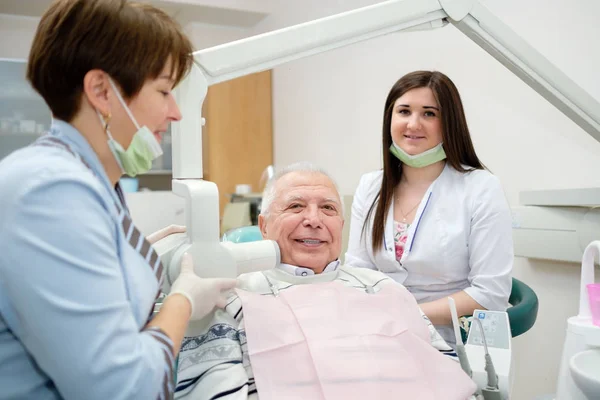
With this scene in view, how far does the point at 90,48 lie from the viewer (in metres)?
0.80

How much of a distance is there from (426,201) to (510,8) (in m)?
1.11

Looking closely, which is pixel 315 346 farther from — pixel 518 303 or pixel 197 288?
pixel 518 303

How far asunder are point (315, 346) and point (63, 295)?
0.64 m

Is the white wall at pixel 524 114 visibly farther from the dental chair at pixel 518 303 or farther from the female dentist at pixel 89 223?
the female dentist at pixel 89 223

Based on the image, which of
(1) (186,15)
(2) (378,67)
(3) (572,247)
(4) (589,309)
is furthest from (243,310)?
(1) (186,15)

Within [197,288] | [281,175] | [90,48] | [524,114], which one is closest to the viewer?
[90,48]

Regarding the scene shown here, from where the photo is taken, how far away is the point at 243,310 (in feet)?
4.13

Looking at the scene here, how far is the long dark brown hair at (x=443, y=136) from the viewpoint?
6.00ft

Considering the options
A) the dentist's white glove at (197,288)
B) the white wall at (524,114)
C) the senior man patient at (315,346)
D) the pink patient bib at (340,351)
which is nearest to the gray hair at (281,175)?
the senior man patient at (315,346)

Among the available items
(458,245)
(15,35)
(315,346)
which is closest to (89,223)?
(315,346)

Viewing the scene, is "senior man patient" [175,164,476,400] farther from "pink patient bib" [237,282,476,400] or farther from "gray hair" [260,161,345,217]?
"gray hair" [260,161,345,217]

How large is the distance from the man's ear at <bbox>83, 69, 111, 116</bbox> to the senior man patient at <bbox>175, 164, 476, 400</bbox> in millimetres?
598

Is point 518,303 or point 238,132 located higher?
point 238,132

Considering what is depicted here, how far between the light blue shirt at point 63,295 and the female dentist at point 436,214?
3.69 ft
